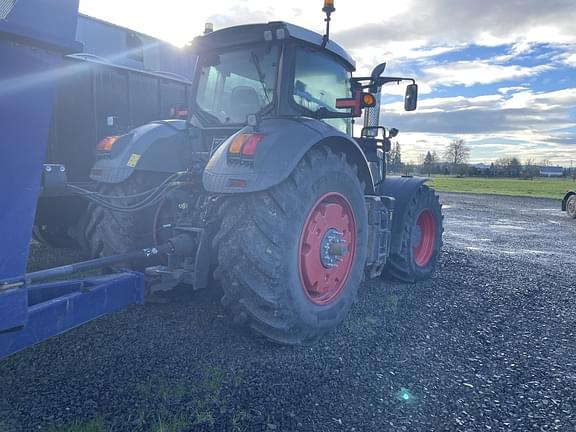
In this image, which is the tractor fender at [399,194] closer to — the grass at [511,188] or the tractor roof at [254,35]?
the tractor roof at [254,35]

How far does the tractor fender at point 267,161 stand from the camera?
274 centimetres

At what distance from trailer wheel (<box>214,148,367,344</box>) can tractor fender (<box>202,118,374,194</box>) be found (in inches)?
4.8

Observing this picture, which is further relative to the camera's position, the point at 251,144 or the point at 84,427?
the point at 251,144

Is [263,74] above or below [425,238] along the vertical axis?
above

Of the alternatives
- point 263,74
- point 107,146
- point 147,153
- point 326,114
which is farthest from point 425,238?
point 107,146

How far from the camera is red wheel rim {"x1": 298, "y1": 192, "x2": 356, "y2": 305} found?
10.3 feet

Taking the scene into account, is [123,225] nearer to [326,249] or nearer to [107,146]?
[107,146]

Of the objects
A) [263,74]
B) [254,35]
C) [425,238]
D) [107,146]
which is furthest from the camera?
[425,238]

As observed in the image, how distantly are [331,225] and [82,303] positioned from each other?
6.05 feet

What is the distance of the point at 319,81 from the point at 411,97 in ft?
→ 4.35

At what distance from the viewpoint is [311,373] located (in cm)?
280

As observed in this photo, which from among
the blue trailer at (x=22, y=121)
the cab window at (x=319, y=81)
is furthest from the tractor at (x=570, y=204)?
the blue trailer at (x=22, y=121)

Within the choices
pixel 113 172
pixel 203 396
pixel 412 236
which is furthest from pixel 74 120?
pixel 412 236

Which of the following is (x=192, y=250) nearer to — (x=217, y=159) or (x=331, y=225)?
(x=217, y=159)
